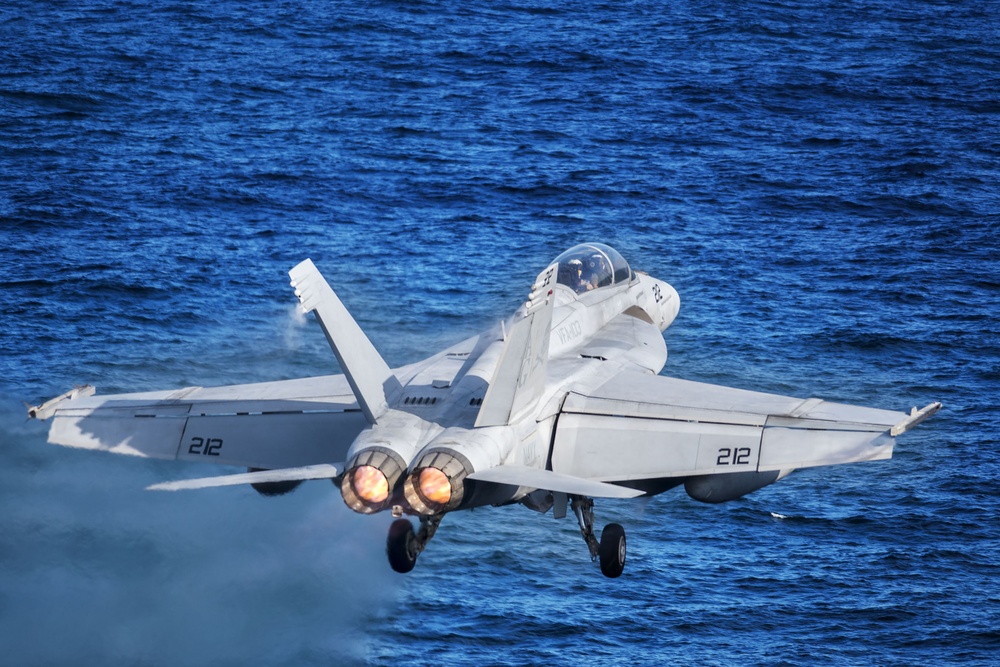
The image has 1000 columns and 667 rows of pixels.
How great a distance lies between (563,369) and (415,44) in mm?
76702

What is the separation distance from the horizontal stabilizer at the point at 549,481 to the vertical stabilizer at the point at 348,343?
332 centimetres

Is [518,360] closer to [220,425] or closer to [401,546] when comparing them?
[401,546]

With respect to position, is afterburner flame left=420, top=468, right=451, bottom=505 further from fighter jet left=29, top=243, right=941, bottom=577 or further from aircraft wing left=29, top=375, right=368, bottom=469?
aircraft wing left=29, top=375, right=368, bottom=469

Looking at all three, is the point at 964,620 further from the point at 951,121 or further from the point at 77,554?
the point at 951,121

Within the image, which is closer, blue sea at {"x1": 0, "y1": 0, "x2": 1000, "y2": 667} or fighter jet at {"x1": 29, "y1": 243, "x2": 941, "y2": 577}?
fighter jet at {"x1": 29, "y1": 243, "x2": 941, "y2": 577}

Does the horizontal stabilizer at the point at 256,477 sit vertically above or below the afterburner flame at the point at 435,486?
above

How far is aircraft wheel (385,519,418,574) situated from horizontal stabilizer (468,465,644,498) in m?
2.64

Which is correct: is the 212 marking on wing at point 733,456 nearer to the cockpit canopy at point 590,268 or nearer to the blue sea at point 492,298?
the cockpit canopy at point 590,268

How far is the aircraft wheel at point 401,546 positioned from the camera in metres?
31.0

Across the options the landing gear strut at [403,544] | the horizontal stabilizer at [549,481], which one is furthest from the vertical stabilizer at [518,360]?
the landing gear strut at [403,544]

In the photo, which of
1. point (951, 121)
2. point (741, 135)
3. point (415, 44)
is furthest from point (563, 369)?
point (415, 44)

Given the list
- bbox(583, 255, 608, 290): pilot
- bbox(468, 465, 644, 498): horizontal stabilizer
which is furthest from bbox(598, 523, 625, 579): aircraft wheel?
bbox(583, 255, 608, 290): pilot

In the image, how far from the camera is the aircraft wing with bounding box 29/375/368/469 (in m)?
34.7

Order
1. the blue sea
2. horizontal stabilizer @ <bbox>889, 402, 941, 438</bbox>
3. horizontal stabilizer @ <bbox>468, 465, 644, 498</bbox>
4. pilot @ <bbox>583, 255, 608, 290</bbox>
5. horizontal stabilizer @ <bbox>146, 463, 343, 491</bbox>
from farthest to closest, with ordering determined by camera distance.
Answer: the blue sea
pilot @ <bbox>583, 255, 608, 290</bbox>
horizontal stabilizer @ <bbox>889, 402, 941, 438</bbox>
horizontal stabilizer @ <bbox>468, 465, 644, 498</bbox>
horizontal stabilizer @ <bbox>146, 463, 343, 491</bbox>
